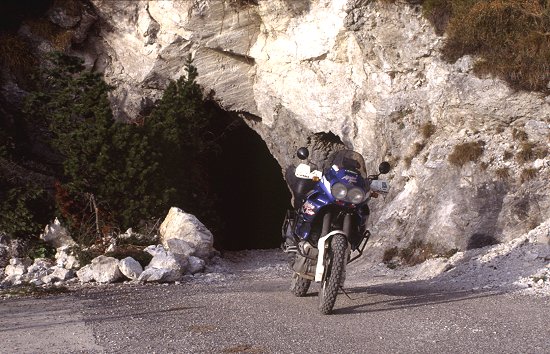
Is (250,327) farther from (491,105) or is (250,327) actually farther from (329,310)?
(491,105)

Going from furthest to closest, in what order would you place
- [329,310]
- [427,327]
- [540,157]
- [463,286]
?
1. [540,157]
2. [463,286]
3. [329,310]
4. [427,327]

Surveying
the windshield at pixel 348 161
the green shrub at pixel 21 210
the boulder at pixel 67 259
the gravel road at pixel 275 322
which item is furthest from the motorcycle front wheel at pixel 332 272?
the green shrub at pixel 21 210

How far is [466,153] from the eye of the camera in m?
12.0

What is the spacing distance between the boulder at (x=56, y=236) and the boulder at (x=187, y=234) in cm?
188

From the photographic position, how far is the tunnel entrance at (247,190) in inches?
739

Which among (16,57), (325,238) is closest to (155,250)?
(325,238)

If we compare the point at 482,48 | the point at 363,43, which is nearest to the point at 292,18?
the point at 363,43

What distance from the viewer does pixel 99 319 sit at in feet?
23.8

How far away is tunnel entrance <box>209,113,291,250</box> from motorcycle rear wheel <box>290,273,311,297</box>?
9.22 metres

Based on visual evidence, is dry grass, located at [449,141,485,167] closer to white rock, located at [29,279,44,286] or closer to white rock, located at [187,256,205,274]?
white rock, located at [187,256,205,274]

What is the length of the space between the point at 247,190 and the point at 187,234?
784 centimetres

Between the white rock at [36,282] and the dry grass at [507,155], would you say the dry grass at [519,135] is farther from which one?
the white rock at [36,282]

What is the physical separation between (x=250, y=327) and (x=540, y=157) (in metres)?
6.80

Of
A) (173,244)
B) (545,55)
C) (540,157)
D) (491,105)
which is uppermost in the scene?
(545,55)
